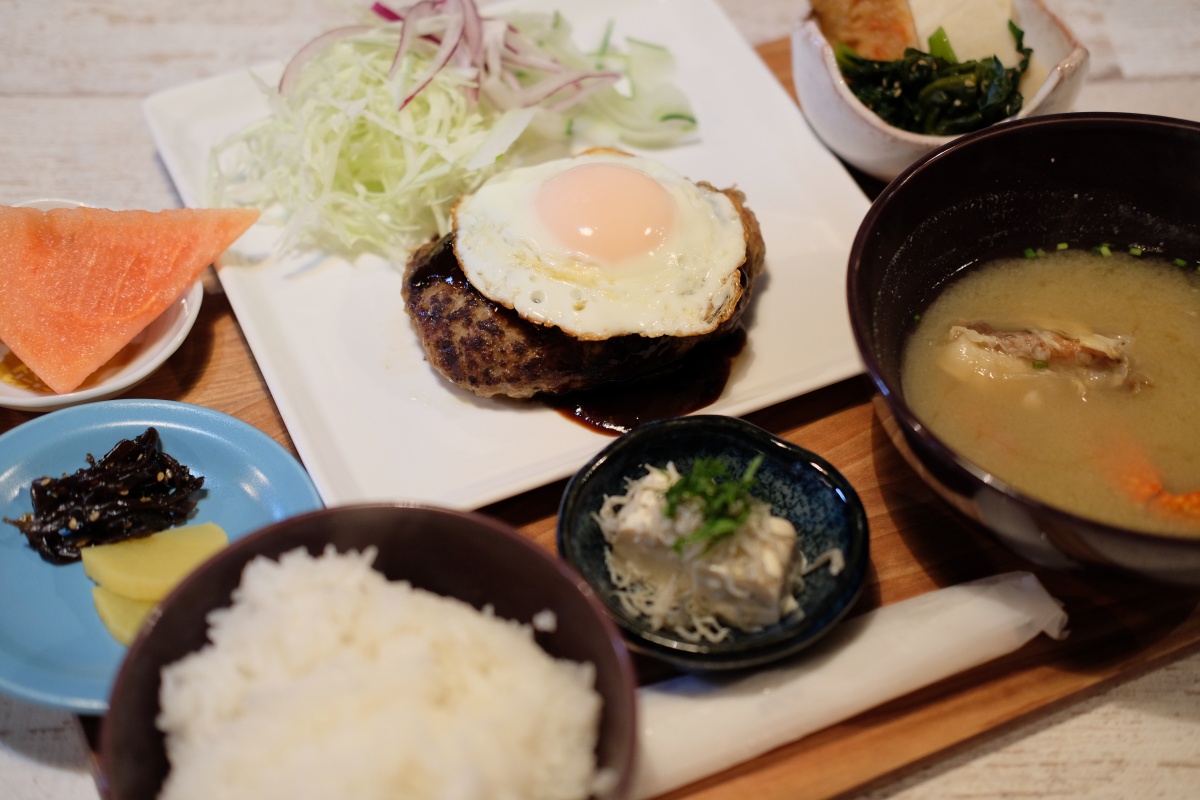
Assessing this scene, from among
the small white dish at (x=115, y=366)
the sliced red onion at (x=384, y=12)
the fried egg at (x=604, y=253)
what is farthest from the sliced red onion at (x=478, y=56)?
the small white dish at (x=115, y=366)

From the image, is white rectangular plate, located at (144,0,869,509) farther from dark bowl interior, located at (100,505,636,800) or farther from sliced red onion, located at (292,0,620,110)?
dark bowl interior, located at (100,505,636,800)

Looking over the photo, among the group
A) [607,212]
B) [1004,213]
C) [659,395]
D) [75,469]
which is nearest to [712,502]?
[659,395]

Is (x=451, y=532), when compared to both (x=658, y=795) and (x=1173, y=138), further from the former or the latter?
(x=1173, y=138)

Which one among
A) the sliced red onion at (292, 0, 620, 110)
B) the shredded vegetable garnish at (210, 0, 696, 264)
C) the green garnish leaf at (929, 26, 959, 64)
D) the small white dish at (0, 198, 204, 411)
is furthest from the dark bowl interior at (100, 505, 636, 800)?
the green garnish leaf at (929, 26, 959, 64)

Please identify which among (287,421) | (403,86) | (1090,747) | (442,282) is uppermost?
(403,86)

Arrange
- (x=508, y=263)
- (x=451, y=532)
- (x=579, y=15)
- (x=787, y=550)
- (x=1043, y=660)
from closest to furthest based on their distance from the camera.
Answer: (x=451, y=532) → (x=787, y=550) → (x=1043, y=660) → (x=508, y=263) → (x=579, y=15)

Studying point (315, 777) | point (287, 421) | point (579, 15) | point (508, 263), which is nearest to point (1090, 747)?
point (315, 777)

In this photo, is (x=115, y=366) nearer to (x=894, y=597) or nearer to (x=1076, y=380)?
(x=894, y=597)
